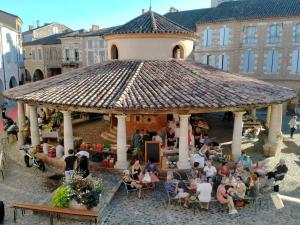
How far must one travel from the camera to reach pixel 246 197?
10352 mm

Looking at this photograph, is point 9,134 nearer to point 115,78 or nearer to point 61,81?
point 61,81

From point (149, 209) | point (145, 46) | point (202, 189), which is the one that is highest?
point (145, 46)

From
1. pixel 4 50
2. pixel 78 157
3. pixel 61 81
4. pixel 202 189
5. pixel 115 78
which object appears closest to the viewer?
pixel 202 189

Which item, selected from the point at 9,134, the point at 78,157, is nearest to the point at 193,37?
the point at 78,157

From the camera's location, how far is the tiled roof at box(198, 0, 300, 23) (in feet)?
101

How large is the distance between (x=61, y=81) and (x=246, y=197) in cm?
1027

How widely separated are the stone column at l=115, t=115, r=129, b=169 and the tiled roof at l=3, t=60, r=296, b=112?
97 cm

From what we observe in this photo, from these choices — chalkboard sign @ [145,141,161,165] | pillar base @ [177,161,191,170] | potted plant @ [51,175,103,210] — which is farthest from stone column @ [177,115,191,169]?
potted plant @ [51,175,103,210]

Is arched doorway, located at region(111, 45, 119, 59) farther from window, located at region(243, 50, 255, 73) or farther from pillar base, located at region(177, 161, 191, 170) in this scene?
window, located at region(243, 50, 255, 73)

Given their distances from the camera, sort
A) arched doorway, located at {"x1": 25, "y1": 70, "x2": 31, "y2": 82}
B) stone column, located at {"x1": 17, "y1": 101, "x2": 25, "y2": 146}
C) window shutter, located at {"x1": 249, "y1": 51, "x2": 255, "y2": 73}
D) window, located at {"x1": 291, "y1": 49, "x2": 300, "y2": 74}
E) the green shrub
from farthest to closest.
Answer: arched doorway, located at {"x1": 25, "y1": 70, "x2": 31, "y2": 82} < window shutter, located at {"x1": 249, "y1": 51, "x2": 255, "y2": 73} < window, located at {"x1": 291, "y1": 49, "x2": 300, "y2": 74} < stone column, located at {"x1": 17, "y1": 101, "x2": 25, "y2": 146} < the green shrub

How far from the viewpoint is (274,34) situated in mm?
31438

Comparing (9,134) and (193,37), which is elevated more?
(193,37)

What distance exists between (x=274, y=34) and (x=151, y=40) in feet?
66.5

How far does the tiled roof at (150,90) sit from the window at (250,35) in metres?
18.7
